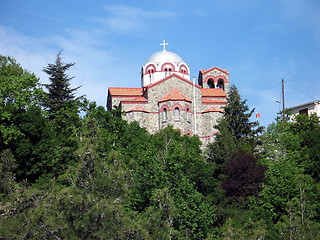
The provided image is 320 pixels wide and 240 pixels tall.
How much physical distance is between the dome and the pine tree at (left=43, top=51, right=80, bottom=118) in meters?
13.3

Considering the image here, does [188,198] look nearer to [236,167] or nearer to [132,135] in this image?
[236,167]

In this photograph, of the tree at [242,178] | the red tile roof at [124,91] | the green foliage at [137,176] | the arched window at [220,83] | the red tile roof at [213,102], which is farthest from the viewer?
the arched window at [220,83]

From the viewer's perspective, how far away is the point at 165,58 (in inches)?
2324

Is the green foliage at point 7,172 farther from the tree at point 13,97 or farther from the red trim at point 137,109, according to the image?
the red trim at point 137,109

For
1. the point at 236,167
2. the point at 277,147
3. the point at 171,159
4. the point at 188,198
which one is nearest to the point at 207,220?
the point at 188,198

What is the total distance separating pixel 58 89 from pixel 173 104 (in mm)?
11166

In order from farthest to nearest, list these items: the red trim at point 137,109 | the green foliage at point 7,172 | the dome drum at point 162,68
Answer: the dome drum at point 162,68, the red trim at point 137,109, the green foliage at point 7,172

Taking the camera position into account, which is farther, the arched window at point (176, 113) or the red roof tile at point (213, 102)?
the red roof tile at point (213, 102)

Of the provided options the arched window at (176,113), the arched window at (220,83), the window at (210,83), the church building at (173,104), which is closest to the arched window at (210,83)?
the window at (210,83)

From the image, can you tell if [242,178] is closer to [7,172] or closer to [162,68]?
[7,172]

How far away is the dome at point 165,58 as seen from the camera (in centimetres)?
5888

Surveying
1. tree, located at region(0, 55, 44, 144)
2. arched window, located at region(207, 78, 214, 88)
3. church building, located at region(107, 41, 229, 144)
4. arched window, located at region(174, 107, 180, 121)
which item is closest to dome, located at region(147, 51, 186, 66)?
church building, located at region(107, 41, 229, 144)

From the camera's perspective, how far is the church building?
50.6m

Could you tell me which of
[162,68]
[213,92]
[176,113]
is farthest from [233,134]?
[162,68]
